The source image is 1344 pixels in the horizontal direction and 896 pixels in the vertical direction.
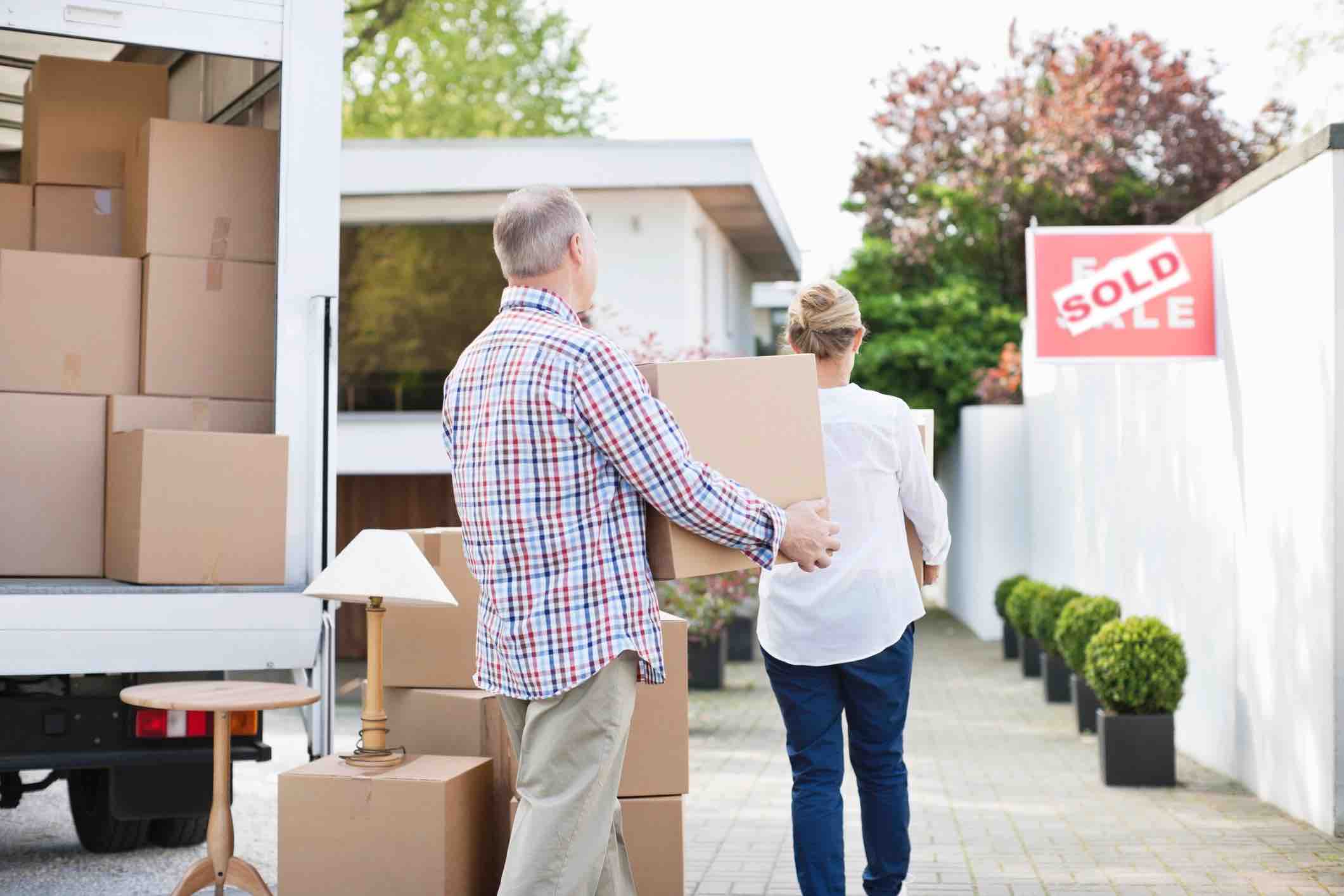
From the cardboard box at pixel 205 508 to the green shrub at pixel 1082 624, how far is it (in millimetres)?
6136

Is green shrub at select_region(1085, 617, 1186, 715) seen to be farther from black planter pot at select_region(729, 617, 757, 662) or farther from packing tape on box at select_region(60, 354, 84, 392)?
black planter pot at select_region(729, 617, 757, 662)

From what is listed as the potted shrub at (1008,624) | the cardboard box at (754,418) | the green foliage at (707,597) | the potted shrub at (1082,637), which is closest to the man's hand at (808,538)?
the cardboard box at (754,418)

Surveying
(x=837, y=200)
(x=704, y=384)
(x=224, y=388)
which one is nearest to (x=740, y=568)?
(x=704, y=384)

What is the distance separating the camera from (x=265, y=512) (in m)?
4.44

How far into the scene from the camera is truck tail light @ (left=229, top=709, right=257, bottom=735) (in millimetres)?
4562

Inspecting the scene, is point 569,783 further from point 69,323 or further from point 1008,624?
point 1008,624

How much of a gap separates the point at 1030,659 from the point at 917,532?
968 cm

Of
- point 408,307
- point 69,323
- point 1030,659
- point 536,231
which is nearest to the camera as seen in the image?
point 536,231

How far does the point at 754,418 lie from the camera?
11.1 ft

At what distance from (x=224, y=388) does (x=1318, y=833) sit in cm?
443

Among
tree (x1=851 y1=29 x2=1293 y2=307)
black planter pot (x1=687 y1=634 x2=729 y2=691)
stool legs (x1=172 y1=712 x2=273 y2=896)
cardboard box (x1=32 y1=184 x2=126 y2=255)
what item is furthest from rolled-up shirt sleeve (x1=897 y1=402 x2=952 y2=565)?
tree (x1=851 y1=29 x2=1293 y2=307)

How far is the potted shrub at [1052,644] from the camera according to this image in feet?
36.9

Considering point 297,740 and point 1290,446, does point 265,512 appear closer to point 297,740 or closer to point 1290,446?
point 1290,446

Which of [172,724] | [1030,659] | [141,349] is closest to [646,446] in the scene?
[172,724]
